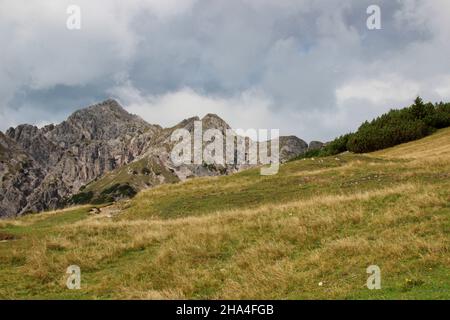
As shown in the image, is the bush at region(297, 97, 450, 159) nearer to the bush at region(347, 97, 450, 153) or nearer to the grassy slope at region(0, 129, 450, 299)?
the bush at region(347, 97, 450, 153)

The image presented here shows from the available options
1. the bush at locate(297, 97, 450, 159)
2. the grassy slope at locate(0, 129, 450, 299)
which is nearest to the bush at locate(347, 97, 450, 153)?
the bush at locate(297, 97, 450, 159)

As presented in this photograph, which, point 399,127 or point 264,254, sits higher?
point 399,127

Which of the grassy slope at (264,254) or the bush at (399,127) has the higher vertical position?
the bush at (399,127)

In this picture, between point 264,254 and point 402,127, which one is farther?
point 402,127

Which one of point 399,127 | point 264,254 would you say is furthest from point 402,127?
point 264,254

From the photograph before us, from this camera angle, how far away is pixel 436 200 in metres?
20.6

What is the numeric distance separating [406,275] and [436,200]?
8.79 metres

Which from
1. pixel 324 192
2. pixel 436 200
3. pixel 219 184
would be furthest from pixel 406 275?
pixel 219 184

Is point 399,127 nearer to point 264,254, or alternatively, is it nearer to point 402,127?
point 402,127

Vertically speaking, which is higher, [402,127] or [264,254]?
[402,127]

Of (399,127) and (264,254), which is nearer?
(264,254)

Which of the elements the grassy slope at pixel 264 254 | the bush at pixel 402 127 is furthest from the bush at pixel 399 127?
the grassy slope at pixel 264 254

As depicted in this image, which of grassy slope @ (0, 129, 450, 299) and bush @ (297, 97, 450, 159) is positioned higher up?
bush @ (297, 97, 450, 159)

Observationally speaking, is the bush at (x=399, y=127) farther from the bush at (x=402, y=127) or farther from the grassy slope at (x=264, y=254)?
the grassy slope at (x=264, y=254)
